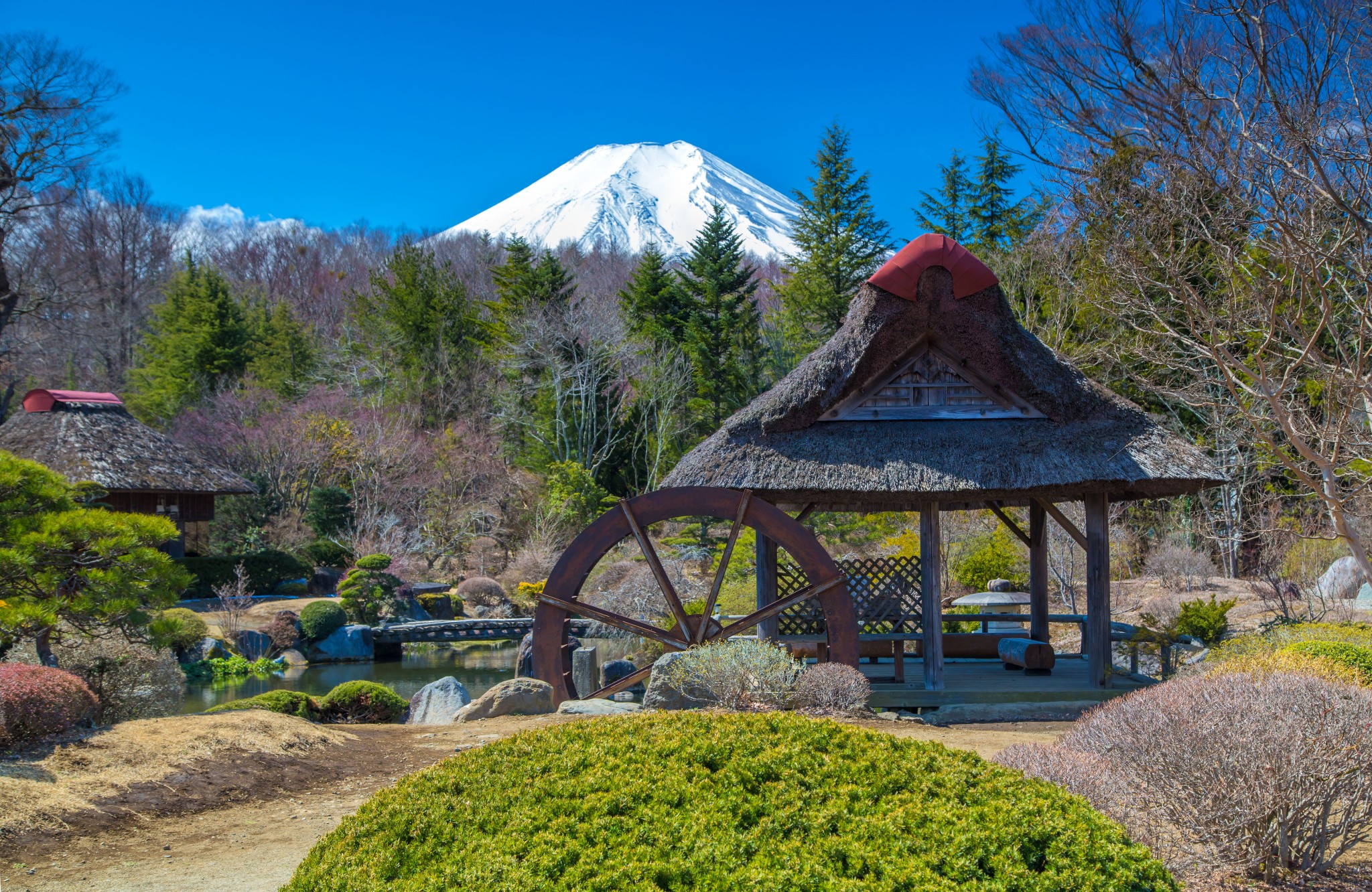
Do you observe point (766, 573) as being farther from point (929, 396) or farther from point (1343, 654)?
point (1343, 654)

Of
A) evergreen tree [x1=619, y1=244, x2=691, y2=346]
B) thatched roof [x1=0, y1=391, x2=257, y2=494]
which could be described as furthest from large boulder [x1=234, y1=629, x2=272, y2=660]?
evergreen tree [x1=619, y1=244, x2=691, y2=346]

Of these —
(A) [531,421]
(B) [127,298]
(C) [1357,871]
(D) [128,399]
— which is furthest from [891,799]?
(B) [127,298]

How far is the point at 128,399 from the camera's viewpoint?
34438mm

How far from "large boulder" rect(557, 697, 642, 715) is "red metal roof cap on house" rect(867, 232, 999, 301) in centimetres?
514

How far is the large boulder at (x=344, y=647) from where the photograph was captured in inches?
767

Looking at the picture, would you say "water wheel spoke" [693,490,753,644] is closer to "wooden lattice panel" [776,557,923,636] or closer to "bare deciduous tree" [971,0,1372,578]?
"wooden lattice panel" [776,557,923,636]

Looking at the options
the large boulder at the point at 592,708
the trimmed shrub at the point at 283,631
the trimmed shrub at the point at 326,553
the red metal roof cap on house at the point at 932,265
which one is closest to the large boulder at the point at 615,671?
the large boulder at the point at 592,708

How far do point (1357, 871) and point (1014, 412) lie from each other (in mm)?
6408

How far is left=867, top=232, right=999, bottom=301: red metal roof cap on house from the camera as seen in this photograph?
10414 mm

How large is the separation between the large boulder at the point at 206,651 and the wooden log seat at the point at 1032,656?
13.7 meters

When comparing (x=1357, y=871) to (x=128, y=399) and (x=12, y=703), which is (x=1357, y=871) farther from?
(x=128, y=399)

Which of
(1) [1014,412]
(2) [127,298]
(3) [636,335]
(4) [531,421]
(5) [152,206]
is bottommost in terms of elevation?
(1) [1014,412]

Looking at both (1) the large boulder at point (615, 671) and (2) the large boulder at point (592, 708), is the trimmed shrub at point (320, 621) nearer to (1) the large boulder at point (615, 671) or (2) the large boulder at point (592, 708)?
(1) the large boulder at point (615, 671)

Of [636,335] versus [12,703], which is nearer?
[12,703]
